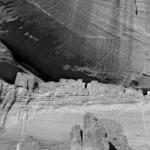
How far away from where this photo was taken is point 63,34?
4680mm

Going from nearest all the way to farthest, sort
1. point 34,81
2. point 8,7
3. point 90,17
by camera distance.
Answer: point 8,7 < point 90,17 < point 34,81

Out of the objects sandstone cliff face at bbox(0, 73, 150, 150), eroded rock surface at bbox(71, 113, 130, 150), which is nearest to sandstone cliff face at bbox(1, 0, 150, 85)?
sandstone cliff face at bbox(0, 73, 150, 150)

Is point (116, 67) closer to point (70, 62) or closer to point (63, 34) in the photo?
point (70, 62)

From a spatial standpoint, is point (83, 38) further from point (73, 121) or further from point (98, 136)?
point (98, 136)

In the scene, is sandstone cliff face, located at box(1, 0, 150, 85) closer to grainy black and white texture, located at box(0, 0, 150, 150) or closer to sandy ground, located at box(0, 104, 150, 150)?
grainy black and white texture, located at box(0, 0, 150, 150)

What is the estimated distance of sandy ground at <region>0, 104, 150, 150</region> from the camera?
4641 millimetres

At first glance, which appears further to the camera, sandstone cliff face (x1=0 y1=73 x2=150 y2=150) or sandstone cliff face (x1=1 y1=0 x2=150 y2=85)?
sandstone cliff face (x1=0 y1=73 x2=150 y2=150)

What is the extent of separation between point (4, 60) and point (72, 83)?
3.07ft

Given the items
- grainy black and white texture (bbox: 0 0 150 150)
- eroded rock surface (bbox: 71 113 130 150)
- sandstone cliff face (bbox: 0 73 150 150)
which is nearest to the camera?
eroded rock surface (bbox: 71 113 130 150)

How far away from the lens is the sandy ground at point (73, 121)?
4641 mm

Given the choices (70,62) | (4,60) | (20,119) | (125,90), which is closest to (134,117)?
(125,90)

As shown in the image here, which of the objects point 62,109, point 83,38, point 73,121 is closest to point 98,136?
point 73,121

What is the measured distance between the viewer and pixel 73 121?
473 centimetres

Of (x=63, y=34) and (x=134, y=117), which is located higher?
(x=63, y=34)
